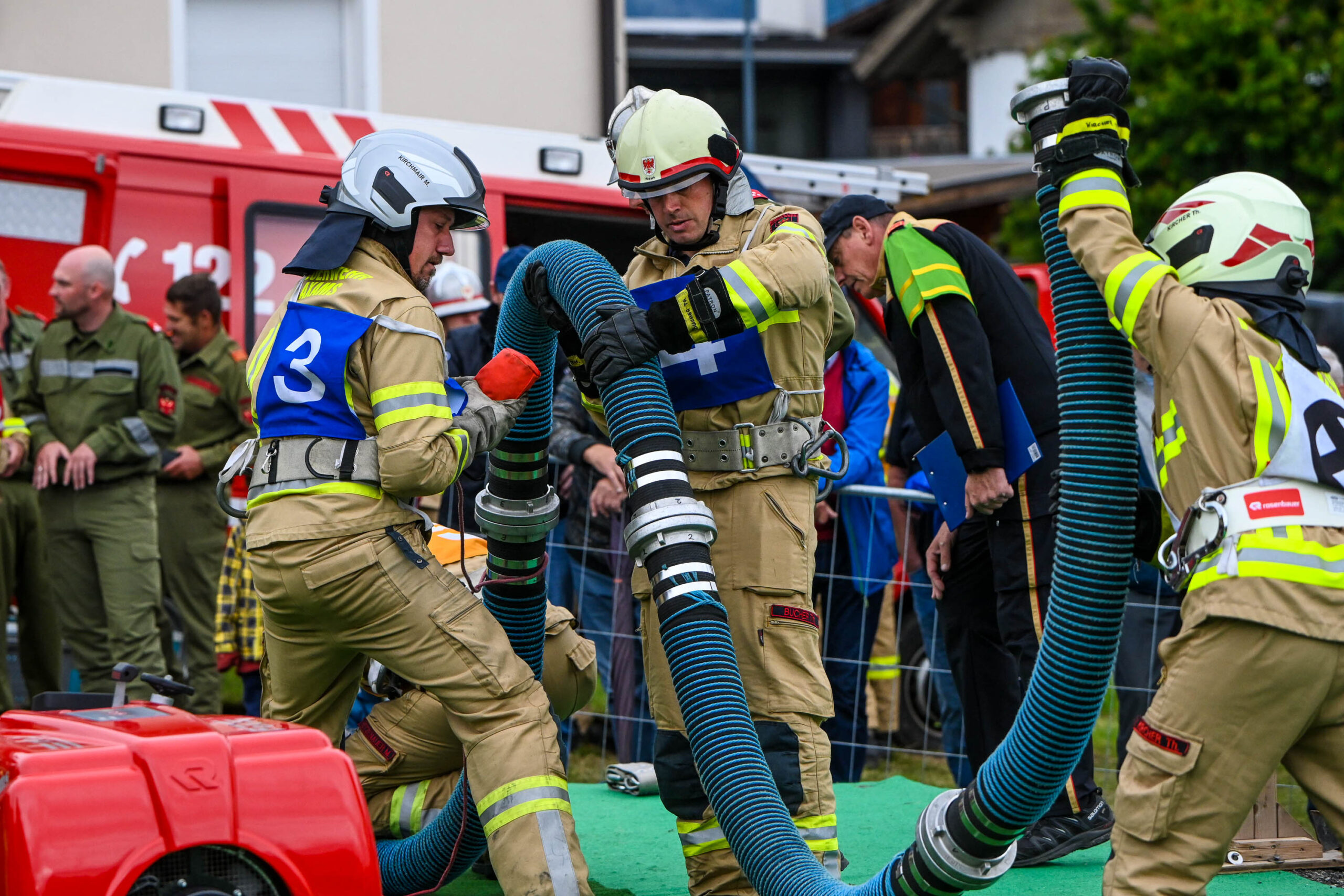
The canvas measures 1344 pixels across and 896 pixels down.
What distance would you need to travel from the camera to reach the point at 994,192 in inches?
820

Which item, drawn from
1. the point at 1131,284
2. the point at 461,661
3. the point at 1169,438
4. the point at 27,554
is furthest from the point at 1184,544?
the point at 27,554

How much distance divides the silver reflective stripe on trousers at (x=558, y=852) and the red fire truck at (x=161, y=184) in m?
4.64

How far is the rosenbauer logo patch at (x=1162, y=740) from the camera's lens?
3.13 m

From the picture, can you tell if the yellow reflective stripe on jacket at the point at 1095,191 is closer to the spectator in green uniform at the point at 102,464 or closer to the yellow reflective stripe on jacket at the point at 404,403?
the yellow reflective stripe on jacket at the point at 404,403

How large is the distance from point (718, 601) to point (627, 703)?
3003 millimetres

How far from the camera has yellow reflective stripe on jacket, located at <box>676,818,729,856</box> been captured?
13.2 ft

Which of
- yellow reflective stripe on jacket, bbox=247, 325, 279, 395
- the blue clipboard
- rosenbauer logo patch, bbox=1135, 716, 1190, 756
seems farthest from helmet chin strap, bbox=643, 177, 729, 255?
rosenbauer logo patch, bbox=1135, 716, 1190, 756

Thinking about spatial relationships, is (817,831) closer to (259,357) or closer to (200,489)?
(259,357)

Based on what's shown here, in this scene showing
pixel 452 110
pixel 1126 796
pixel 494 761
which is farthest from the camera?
pixel 452 110

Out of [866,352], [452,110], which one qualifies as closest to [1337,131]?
[452,110]

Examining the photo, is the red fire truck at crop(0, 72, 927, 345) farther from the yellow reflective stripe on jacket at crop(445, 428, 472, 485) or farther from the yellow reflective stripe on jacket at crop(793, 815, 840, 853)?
the yellow reflective stripe on jacket at crop(793, 815, 840, 853)

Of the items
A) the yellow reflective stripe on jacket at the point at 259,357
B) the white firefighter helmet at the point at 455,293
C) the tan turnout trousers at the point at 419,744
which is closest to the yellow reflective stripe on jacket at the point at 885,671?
the white firefighter helmet at the point at 455,293

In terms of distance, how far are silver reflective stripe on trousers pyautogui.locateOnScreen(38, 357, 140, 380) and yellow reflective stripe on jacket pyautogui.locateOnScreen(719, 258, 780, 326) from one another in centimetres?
421

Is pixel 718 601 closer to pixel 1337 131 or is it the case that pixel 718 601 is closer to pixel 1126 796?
pixel 1126 796
